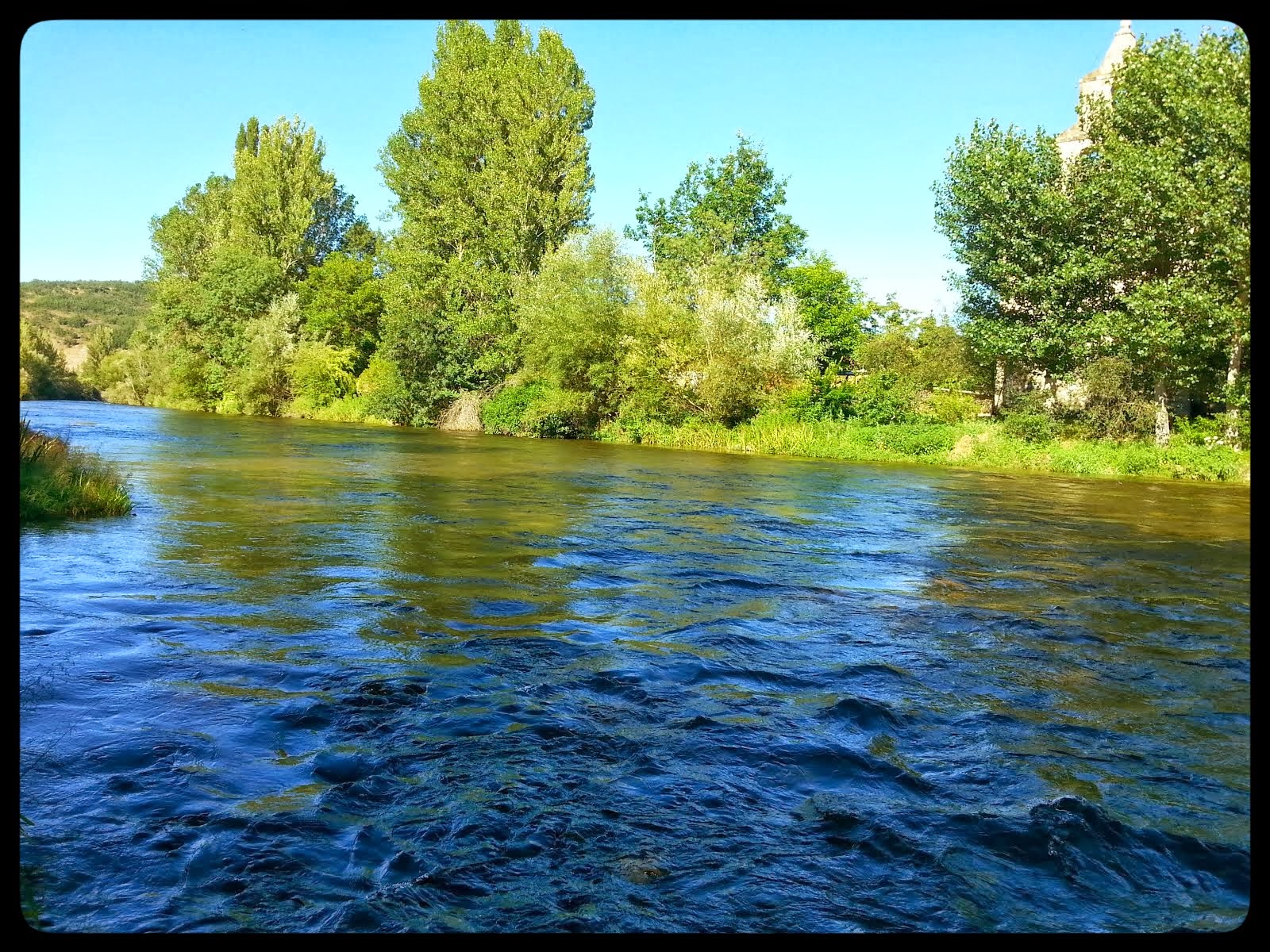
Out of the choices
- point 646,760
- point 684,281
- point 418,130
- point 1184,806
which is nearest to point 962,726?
point 1184,806

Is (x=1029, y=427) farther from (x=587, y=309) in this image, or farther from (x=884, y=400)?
(x=587, y=309)

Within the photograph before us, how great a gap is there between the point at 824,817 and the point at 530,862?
1303 mm

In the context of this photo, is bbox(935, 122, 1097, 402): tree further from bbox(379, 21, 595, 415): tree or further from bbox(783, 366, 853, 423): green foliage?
bbox(379, 21, 595, 415): tree

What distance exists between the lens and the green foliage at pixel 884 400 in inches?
1238

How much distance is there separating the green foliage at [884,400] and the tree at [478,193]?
1589 centimetres

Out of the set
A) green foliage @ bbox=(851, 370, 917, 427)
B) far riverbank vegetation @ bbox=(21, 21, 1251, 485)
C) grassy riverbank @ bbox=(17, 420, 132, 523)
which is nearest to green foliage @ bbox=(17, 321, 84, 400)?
far riverbank vegetation @ bbox=(21, 21, 1251, 485)

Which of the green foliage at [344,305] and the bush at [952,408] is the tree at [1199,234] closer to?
the bush at [952,408]

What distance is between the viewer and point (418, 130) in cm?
4422

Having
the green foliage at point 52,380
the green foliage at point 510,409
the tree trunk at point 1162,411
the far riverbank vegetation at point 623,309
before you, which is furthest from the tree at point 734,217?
the tree trunk at point 1162,411

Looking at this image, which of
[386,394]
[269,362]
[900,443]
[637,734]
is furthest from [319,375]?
[637,734]

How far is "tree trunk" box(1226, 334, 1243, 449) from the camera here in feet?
8.03

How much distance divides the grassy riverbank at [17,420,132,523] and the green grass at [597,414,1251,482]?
14.6m

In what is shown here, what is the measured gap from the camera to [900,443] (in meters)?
29.0

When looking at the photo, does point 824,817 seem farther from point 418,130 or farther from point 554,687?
point 418,130
